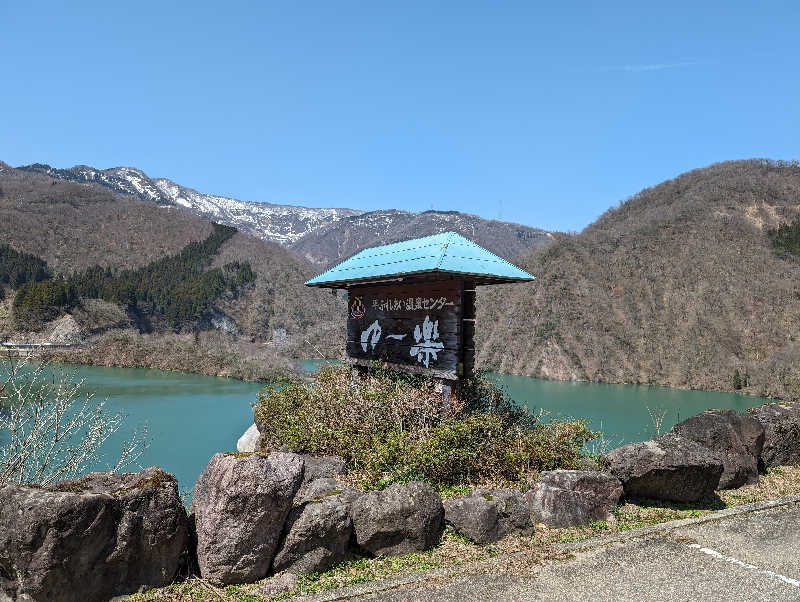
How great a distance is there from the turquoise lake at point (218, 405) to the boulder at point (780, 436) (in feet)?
7.49

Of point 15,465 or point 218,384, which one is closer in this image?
point 15,465

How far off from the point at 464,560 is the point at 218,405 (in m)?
18.3

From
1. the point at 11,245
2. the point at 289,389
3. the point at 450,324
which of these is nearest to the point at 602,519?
the point at 450,324

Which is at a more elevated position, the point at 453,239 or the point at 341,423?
the point at 453,239

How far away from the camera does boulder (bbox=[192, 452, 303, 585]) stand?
3.83m

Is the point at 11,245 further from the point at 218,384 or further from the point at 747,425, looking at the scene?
the point at 747,425

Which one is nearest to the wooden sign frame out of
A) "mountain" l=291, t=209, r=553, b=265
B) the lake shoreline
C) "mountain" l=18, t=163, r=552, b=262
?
the lake shoreline

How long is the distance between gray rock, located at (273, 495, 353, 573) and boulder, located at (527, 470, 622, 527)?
2.06m

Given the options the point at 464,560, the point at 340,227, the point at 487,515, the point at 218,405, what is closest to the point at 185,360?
the point at 218,405

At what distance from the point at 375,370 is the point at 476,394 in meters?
1.71

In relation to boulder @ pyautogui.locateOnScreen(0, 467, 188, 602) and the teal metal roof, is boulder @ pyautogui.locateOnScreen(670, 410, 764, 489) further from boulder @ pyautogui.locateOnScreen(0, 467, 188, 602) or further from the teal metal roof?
boulder @ pyautogui.locateOnScreen(0, 467, 188, 602)

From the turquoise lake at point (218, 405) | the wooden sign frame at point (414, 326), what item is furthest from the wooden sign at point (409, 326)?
the turquoise lake at point (218, 405)

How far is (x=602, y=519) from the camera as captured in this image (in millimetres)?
5344

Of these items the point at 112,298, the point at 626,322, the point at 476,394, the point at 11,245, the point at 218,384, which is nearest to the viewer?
the point at 476,394
